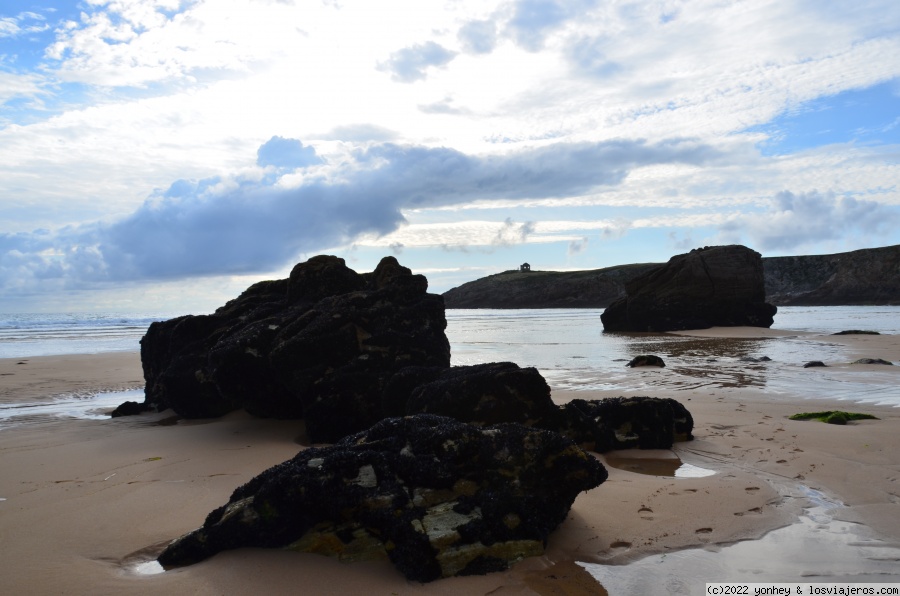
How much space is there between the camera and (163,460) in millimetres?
7070

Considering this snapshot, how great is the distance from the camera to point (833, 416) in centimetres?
820

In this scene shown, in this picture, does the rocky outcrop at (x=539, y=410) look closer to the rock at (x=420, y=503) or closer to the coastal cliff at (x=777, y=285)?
the rock at (x=420, y=503)

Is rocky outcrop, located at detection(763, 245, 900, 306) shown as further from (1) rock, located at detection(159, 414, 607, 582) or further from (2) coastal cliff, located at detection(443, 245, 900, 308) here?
(1) rock, located at detection(159, 414, 607, 582)

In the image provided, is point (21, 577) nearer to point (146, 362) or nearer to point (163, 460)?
point (163, 460)

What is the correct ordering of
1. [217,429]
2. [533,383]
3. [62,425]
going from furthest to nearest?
[62,425] < [217,429] < [533,383]

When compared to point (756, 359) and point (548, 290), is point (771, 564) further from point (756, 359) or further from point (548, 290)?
point (548, 290)

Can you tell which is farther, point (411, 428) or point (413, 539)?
Answer: point (411, 428)

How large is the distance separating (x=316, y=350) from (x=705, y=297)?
30.1 m

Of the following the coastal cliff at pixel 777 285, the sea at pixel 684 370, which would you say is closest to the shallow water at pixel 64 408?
the sea at pixel 684 370


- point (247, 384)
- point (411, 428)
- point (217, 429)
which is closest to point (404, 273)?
point (247, 384)

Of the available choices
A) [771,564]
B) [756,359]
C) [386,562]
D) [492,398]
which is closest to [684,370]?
[756,359]

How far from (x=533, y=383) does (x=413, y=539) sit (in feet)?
10.5

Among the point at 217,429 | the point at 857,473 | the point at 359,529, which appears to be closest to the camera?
the point at 359,529

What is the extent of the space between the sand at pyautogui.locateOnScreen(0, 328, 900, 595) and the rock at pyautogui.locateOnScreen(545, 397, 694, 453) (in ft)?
0.65
